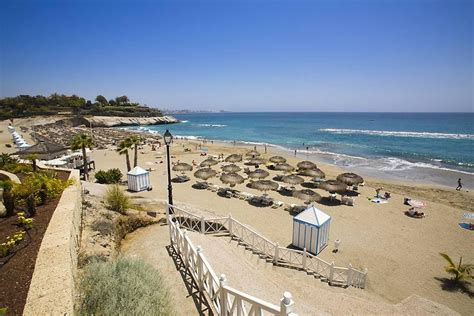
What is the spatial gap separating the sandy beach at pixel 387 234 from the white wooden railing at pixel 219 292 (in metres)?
1.35

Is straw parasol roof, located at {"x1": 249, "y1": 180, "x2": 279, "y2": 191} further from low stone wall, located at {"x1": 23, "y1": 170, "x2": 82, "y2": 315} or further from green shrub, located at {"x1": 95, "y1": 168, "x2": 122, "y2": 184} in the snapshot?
low stone wall, located at {"x1": 23, "y1": 170, "x2": 82, "y2": 315}

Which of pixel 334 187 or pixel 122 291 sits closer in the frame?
pixel 122 291

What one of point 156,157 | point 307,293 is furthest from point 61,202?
point 156,157

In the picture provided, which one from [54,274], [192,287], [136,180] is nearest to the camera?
[54,274]

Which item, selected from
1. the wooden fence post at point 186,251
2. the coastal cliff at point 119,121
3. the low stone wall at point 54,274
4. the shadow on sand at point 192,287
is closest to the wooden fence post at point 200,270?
the shadow on sand at point 192,287

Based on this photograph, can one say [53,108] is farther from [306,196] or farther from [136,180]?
[306,196]

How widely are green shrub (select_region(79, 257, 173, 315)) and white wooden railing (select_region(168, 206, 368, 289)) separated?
404 centimetres

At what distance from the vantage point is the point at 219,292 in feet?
17.0

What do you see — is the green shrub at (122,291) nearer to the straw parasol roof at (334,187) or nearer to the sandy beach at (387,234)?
the sandy beach at (387,234)

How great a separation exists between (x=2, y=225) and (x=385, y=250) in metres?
14.5

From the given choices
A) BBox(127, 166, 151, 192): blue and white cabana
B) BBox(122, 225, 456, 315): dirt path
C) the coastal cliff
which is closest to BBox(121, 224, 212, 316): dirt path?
BBox(122, 225, 456, 315): dirt path

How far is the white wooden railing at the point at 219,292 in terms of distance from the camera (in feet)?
11.8

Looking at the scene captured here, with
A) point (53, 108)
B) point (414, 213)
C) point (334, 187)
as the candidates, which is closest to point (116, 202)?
point (334, 187)

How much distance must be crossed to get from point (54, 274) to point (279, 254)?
331 inches
